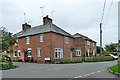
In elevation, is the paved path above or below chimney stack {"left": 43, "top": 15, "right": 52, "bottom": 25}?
below

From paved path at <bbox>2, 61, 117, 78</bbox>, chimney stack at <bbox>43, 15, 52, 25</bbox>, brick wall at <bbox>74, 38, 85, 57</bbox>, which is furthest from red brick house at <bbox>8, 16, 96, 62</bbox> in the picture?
paved path at <bbox>2, 61, 117, 78</bbox>

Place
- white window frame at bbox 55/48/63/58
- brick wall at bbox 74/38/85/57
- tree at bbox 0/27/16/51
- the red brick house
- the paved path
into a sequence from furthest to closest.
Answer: brick wall at bbox 74/38/85/57 < white window frame at bbox 55/48/63/58 < the red brick house < tree at bbox 0/27/16/51 < the paved path

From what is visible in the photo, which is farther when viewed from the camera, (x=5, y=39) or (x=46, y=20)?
Answer: (x=46, y=20)

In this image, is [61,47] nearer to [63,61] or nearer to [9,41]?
[63,61]

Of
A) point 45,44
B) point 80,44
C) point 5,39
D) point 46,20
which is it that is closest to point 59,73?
point 5,39

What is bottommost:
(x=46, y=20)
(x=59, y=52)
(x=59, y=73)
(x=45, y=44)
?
(x=59, y=73)

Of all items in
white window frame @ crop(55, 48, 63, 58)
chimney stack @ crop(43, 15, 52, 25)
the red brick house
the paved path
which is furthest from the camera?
chimney stack @ crop(43, 15, 52, 25)

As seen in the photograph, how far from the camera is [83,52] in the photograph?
96.3 feet

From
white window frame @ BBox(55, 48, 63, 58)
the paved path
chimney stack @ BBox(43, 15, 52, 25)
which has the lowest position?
the paved path

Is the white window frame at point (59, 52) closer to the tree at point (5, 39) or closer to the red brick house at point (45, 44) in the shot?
the red brick house at point (45, 44)

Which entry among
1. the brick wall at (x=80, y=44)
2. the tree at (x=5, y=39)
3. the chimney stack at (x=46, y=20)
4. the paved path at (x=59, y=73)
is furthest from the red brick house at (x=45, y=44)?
the paved path at (x=59, y=73)

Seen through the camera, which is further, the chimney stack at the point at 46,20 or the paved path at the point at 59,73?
the chimney stack at the point at 46,20

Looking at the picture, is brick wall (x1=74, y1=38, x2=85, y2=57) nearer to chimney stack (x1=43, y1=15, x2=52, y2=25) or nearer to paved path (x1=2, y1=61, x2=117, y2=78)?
chimney stack (x1=43, y1=15, x2=52, y2=25)

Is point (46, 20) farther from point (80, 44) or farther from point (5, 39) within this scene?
point (5, 39)
